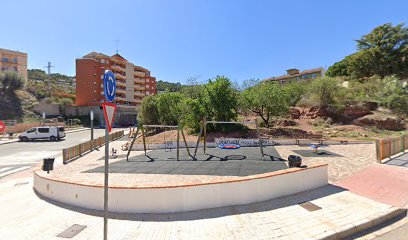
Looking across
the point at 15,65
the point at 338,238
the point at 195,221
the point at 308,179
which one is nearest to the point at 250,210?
the point at 195,221

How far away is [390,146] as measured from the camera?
12.2 metres

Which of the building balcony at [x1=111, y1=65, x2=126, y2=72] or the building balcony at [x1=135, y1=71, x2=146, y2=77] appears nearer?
the building balcony at [x1=111, y1=65, x2=126, y2=72]

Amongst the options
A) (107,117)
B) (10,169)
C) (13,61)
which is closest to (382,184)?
(107,117)

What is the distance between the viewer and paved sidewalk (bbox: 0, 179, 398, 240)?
4.93 m

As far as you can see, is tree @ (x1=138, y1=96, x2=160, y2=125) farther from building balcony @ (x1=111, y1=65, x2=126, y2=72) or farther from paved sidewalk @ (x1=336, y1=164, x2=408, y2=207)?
building balcony @ (x1=111, y1=65, x2=126, y2=72)

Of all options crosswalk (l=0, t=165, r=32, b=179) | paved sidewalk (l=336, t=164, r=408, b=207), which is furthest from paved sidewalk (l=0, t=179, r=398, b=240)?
crosswalk (l=0, t=165, r=32, b=179)

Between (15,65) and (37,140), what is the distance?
185ft

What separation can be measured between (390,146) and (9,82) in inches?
2857

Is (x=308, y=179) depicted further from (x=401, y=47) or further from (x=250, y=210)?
(x=401, y=47)

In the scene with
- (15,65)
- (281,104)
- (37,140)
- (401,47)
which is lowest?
(37,140)

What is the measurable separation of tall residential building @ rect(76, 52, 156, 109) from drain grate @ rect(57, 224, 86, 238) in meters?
59.2

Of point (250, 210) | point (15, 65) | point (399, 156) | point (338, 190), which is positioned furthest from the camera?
point (15, 65)

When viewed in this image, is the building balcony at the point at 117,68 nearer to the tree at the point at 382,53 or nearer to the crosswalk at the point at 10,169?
the crosswalk at the point at 10,169

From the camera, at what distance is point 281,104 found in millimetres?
21875
